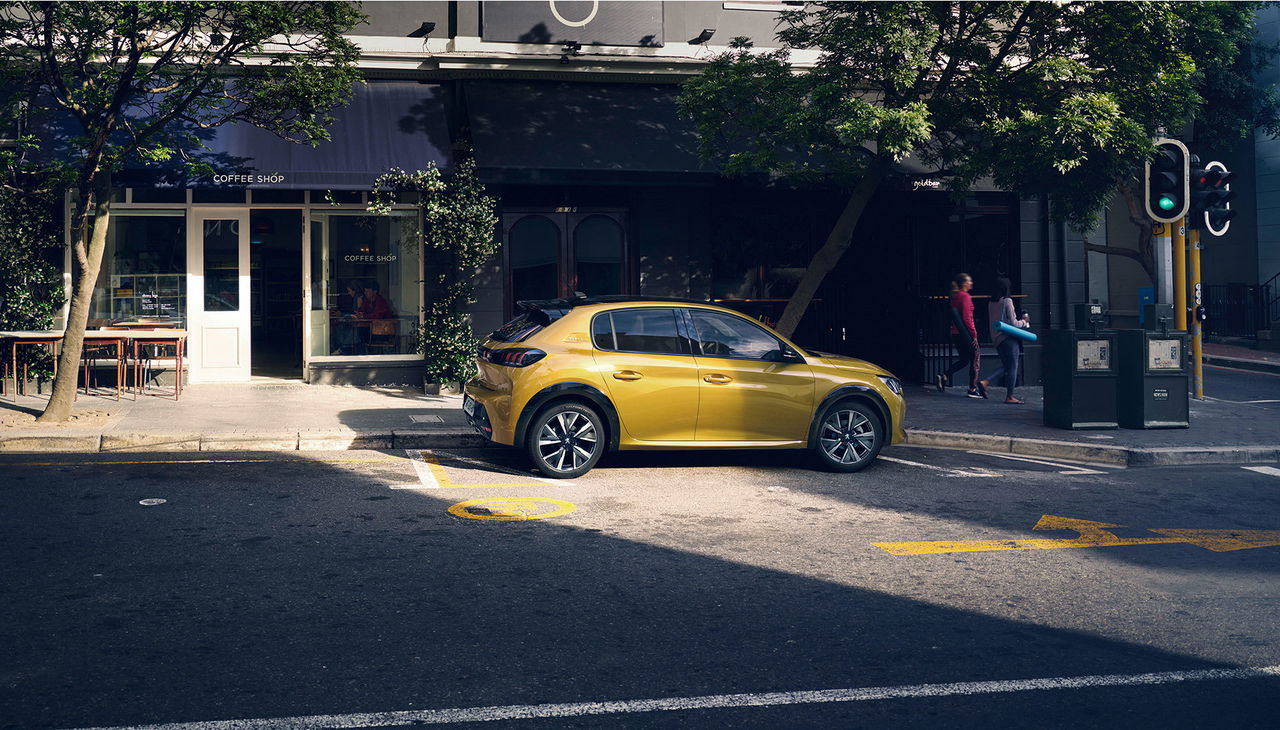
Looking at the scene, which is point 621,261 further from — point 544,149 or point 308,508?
point 308,508

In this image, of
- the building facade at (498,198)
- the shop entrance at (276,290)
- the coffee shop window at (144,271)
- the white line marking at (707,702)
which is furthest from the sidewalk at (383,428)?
the white line marking at (707,702)

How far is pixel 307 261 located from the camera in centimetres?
1681

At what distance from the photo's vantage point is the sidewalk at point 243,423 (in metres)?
11.4

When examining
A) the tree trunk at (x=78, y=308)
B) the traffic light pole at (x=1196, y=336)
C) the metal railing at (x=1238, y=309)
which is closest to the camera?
the tree trunk at (x=78, y=308)

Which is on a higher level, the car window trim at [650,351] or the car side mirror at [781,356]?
the car window trim at [650,351]

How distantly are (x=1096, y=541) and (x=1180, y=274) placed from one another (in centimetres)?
906

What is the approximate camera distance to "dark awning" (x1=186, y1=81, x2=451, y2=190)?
1496 centimetres

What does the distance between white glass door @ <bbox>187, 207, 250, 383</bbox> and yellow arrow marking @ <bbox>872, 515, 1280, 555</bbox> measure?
12.0 meters

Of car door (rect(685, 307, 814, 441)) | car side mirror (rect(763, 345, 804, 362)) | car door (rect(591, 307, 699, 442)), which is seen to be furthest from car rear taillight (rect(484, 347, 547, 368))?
car side mirror (rect(763, 345, 804, 362))

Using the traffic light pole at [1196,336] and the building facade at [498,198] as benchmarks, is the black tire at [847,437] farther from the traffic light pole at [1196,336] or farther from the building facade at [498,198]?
the traffic light pole at [1196,336]

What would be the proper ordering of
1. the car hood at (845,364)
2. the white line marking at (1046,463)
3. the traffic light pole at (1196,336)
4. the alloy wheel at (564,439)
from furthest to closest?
the traffic light pole at (1196,336), the white line marking at (1046,463), the car hood at (845,364), the alloy wheel at (564,439)

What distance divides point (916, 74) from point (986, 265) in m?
6.13

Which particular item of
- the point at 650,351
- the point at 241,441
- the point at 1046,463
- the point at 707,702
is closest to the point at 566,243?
the point at 241,441

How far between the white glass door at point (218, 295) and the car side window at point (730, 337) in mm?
8952
